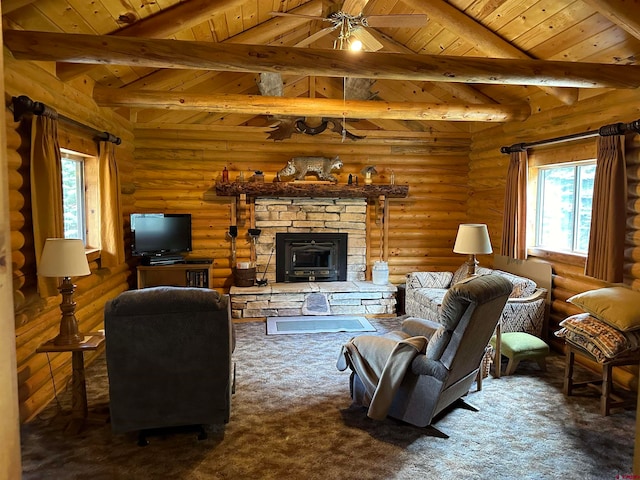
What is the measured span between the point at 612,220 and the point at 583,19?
173cm

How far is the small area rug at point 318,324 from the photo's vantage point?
216 inches

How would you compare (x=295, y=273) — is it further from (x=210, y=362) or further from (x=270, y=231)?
(x=210, y=362)

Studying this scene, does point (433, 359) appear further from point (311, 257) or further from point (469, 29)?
point (311, 257)

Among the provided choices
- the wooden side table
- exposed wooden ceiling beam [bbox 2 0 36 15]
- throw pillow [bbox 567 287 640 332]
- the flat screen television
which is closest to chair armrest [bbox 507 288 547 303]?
throw pillow [bbox 567 287 640 332]

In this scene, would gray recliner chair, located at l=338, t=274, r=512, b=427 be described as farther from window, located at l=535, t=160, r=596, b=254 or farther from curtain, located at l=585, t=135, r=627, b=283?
window, located at l=535, t=160, r=596, b=254

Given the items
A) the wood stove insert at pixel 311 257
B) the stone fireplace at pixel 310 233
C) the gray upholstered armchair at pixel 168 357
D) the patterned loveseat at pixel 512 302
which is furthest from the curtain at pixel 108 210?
the patterned loveseat at pixel 512 302

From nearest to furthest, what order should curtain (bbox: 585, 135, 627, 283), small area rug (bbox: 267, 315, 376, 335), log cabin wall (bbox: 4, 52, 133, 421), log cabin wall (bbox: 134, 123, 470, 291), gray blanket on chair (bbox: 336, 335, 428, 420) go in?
gray blanket on chair (bbox: 336, 335, 428, 420) < log cabin wall (bbox: 4, 52, 133, 421) < curtain (bbox: 585, 135, 627, 283) < small area rug (bbox: 267, 315, 376, 335) < log cabin wall (bbox: 134, 123, 470, 291)

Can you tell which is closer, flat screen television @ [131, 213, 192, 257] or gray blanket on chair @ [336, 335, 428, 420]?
gray blanket on chair @ [336, 335, 428, 420]

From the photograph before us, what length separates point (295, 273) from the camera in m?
6.67

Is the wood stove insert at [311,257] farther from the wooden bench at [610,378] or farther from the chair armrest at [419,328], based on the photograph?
the wooden bench at [610,378]

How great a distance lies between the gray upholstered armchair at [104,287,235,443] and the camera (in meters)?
2.63

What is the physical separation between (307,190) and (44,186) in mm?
3544

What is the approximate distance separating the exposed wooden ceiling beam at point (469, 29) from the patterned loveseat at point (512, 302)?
208 centimetres

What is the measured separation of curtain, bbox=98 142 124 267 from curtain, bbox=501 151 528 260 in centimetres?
455
